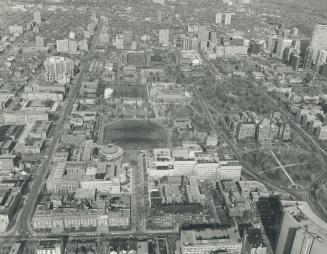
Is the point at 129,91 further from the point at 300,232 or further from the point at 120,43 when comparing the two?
the point at 300,232

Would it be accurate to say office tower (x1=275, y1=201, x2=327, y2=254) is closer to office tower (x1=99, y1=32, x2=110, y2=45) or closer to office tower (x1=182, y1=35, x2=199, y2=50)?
office tower (x1=182, y1=35, x2=199, y2=50)

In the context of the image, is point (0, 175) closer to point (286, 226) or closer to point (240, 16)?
point (286, 226)

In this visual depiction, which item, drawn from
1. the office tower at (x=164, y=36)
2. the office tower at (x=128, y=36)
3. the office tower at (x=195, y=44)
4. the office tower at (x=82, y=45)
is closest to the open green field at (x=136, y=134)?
the office tower at (x=82, y=45)

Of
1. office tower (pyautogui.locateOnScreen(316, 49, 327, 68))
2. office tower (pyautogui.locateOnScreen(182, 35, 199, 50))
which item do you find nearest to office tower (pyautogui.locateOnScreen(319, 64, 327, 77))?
office tower (pyautogui.locateOnScreen(316, 49, 327, 68))

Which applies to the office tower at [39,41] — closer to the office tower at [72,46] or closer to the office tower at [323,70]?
the office tower at [72,46]

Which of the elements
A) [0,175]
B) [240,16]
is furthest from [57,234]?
[240,16]

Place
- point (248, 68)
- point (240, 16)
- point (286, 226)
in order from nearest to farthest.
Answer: point (286, 226) < point (248, 68) < point (240, 16)
